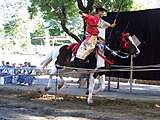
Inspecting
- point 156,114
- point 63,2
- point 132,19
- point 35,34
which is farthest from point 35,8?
point 35,34

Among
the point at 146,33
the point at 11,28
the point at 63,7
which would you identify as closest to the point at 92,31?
the point at 146,33

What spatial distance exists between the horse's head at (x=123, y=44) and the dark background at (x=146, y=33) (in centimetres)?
198

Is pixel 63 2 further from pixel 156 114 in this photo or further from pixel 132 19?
pixel 156 114

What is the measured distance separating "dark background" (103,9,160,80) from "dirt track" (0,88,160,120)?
207 cm

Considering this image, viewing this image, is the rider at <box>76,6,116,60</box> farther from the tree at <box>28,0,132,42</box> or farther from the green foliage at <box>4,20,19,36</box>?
the green foliage at <box>4,20,19,36</box>

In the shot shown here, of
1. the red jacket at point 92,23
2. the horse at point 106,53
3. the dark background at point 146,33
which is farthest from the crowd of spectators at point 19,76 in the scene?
the red jacket at point 92,23

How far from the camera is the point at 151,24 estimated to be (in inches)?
428

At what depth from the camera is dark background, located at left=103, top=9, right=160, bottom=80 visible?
35.4ft

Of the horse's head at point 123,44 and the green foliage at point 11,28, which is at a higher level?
the green foliage at point 11,28

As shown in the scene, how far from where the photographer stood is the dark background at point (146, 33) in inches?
425

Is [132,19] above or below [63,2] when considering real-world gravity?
below

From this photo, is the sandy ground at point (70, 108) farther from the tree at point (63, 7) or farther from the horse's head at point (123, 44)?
the tree at point (63, 7)

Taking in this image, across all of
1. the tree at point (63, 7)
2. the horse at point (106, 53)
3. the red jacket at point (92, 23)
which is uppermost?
the tree at point (63, 7)

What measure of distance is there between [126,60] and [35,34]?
1383 inches
